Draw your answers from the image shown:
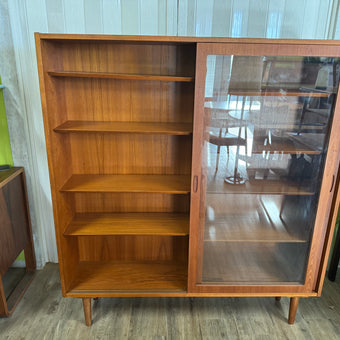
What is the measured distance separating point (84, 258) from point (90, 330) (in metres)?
0.44

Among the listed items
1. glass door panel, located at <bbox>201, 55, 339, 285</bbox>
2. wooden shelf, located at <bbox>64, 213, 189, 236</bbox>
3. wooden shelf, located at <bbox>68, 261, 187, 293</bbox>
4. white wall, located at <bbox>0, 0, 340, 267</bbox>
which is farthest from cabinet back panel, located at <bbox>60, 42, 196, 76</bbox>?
wooden shelf, located at <bbox>68, 261, 187, 293</bbox>

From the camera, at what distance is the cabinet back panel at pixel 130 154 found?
1.80m

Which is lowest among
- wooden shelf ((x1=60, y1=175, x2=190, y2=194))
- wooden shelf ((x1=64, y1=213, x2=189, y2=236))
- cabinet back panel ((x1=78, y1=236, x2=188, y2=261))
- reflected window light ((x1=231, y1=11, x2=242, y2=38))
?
cabinet back panel ((x1=78, y1=236, x2=188, y2=261))

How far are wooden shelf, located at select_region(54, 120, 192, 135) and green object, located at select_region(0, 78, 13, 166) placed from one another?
1.85ft

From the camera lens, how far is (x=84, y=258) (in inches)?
80.1

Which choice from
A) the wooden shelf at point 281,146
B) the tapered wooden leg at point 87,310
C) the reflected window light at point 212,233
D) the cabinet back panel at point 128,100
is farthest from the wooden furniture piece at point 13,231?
the wooden shelf at point 281,146

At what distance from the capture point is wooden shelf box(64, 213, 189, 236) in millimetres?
1738

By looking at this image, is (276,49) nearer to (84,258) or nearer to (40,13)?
(40,13)

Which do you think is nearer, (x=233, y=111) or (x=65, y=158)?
(x=233, y=111)

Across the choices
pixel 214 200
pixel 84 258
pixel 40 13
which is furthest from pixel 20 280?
pixel 40 13

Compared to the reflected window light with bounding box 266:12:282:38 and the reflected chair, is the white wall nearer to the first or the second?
the reflected window light with bounding box 266:12:282:38

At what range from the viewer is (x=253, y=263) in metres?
1.82

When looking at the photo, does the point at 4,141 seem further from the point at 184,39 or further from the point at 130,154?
the point at 184,39

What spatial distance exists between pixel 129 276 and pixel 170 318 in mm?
361
